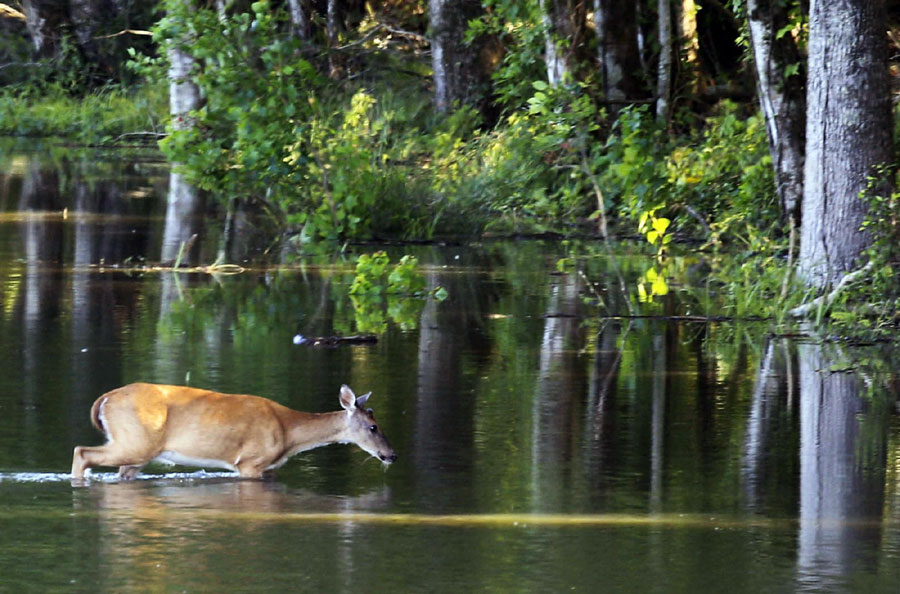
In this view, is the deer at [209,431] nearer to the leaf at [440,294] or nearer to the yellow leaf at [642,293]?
the leaf at [440,294]

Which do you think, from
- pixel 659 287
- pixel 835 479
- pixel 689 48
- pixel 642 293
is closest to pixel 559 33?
pixel 689 48

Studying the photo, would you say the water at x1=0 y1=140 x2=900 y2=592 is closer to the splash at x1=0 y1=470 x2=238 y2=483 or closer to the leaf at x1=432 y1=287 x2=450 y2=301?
the splash at x1=0 y1=470 x2=238 y2=483

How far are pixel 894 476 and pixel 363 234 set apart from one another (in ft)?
38.5

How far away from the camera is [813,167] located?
A: 1387 centimetres

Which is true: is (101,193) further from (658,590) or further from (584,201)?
(658,590)

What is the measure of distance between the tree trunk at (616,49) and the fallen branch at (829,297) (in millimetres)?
10160

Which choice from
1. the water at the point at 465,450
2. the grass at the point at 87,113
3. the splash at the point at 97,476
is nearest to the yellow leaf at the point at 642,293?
the water at the point at 465,450

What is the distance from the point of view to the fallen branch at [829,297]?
1291 cm

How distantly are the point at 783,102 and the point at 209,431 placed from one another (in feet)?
33.2

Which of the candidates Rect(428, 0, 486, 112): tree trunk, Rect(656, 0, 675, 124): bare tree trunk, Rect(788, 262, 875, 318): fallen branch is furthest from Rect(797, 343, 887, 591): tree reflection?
Rect(428, 0, 486, 112): tree trunk

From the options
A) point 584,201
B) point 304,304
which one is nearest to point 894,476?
point 304,304

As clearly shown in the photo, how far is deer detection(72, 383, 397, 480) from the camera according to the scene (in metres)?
8.16

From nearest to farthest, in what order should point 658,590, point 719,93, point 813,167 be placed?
point 658,590, point 813,167, point 719,93

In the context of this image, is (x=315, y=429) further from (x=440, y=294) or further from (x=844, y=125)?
(x=440, y=294)
